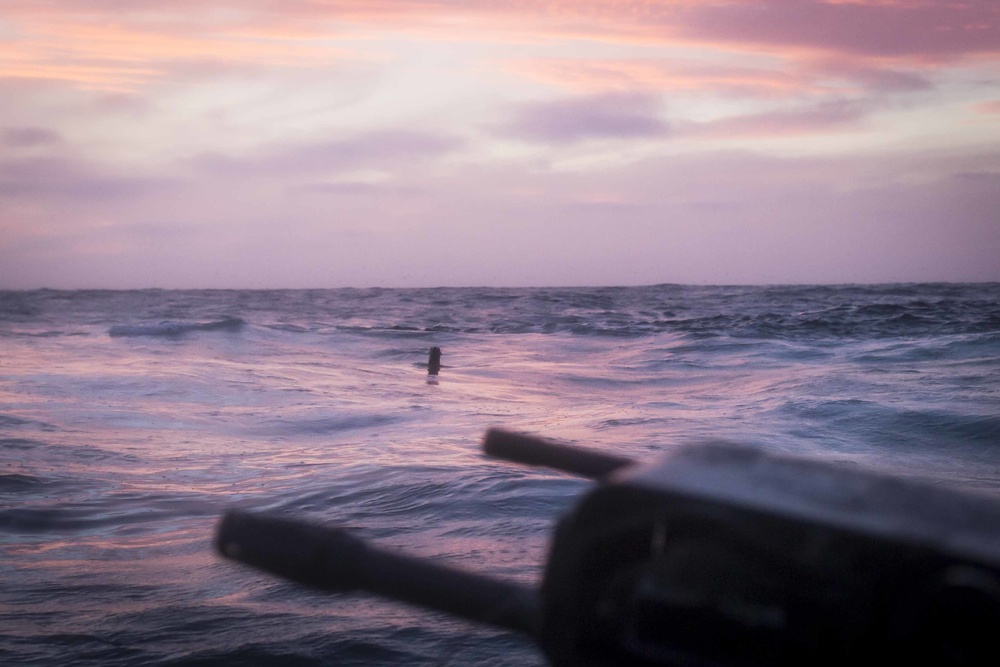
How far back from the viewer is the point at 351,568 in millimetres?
777

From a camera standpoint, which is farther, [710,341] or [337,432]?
[710,341]

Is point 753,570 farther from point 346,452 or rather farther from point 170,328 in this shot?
point 170,328

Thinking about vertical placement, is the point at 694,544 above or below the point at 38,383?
above

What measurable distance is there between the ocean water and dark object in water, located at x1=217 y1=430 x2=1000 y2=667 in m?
1.59

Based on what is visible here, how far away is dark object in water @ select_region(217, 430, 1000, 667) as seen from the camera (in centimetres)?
60

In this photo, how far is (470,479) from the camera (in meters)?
6.35

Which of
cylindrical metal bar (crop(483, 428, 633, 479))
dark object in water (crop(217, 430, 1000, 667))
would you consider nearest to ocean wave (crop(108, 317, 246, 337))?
cylindrical metal bar (crop(483, 428, 633, 479))

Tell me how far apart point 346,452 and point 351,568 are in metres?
7.02

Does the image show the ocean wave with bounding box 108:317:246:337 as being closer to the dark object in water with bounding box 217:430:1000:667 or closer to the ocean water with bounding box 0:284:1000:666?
the ocean water with bounding box 0:284:1000:666

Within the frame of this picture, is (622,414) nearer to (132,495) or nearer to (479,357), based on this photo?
(132,495)

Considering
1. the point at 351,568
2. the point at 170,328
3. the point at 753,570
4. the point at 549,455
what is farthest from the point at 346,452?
the point at 170,328

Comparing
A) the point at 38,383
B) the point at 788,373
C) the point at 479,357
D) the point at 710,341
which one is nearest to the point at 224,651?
the point at 38,383

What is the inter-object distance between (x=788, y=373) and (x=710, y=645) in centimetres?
1426

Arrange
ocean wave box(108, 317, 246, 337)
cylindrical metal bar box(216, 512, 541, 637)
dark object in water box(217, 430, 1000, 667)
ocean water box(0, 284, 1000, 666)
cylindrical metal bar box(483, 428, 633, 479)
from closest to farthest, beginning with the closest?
1. dark object in water box(217, 430, 1000, 667)
2. cylindrical metal bar box(216, 512, 541, 637)
3. cylindrical metal bar box(483, 428, 633, 479)
4. ocean water box(0, 284, 1000, 666)
5. ocean wave box(108, 317, 246, 337)
